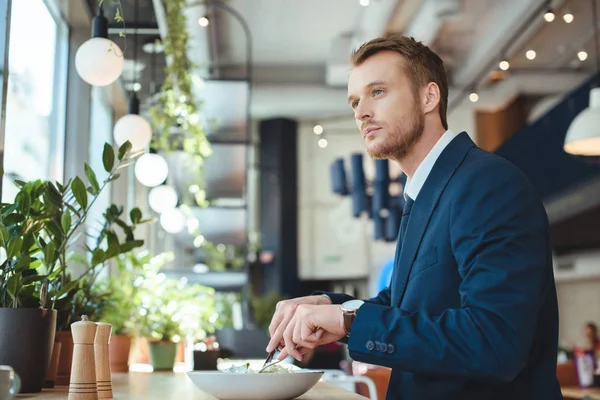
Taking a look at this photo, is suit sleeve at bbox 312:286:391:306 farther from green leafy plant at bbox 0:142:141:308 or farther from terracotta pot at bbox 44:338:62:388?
terracotta pot at bbox 44:338:62:388

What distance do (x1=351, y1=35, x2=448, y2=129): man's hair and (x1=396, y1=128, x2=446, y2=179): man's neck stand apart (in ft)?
0.16

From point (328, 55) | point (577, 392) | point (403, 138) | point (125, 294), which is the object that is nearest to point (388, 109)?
point (403, 138)

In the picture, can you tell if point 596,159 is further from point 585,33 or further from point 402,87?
point 402,87

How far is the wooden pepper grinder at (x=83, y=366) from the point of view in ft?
4.97

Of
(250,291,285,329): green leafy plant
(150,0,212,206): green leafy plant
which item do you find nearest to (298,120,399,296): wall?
(250,291,285,329): green leafy plant

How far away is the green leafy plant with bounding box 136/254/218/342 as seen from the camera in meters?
3.26

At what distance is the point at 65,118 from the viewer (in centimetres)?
415

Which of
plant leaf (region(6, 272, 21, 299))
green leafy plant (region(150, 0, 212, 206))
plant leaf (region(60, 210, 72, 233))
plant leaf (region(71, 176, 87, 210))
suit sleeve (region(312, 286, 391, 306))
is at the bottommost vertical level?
suit sleeve (region(312, 286, 391, 306))

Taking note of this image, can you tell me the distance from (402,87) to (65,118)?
116 inches

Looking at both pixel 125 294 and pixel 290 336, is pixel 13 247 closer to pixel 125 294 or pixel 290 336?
pixel 290 336

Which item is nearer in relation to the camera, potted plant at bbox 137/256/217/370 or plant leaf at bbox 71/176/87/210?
plant leaf at bbox 71/176/87/210

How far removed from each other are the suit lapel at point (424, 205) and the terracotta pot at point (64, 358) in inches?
40.9

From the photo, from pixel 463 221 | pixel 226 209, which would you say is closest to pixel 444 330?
pixel 463 221

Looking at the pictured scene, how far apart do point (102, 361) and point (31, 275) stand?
12.8 inches
